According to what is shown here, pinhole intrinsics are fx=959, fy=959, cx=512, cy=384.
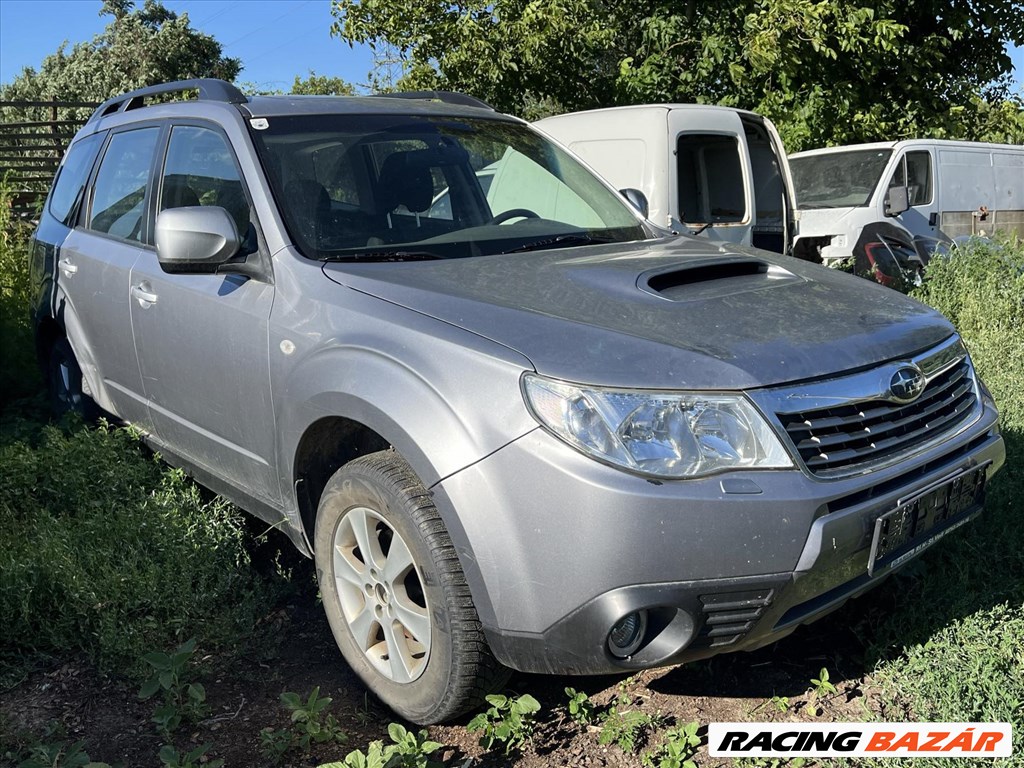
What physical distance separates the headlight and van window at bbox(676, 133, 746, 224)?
5.28 m

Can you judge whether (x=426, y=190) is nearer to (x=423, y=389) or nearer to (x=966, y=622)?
(x=423, y=389)

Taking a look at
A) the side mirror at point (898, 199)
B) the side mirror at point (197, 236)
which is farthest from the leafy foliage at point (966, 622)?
the side mirror at point (898, 199)

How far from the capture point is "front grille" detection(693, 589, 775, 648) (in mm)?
2213

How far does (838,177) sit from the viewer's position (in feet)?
31.7

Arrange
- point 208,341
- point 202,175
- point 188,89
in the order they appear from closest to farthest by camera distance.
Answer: point 208,341 < point 202,175 < point 188,89

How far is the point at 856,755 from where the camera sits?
249 cm

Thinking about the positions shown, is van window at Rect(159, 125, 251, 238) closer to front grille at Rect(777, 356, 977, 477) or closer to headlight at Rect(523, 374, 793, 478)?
headlight at Rect(523, 374, 793, 478)

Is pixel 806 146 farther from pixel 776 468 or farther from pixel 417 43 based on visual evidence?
pixel 776 468

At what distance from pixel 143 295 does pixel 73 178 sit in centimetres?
152

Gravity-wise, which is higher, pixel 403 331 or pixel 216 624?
pixel 403 331

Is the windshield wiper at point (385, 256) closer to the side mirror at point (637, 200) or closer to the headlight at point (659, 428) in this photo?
the headlight at point (659, 428)

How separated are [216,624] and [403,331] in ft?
4.42

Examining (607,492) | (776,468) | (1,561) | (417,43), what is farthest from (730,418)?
(417,43)

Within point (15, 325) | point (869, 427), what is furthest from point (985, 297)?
point (15, 325)
